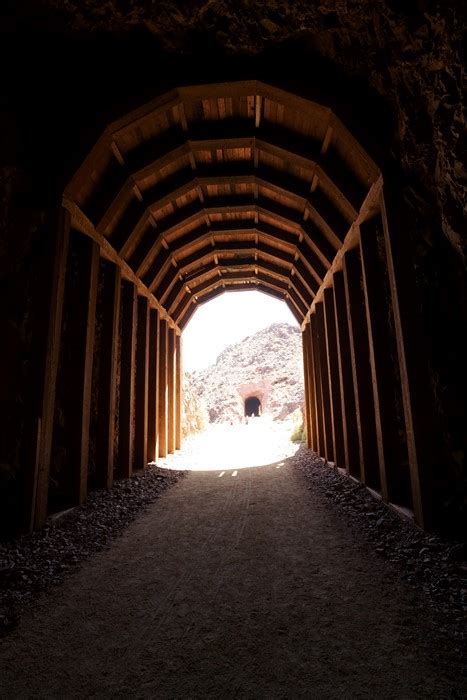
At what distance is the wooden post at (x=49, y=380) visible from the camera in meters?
5.13

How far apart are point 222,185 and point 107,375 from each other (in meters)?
6.01

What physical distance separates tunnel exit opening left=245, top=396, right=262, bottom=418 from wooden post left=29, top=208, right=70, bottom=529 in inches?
1786

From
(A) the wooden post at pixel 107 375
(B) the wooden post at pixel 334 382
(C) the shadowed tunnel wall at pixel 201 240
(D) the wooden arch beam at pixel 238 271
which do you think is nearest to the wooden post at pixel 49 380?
(C) the shadowed tunnel wall at pixel 201 240

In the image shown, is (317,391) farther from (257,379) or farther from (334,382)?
(257,379)

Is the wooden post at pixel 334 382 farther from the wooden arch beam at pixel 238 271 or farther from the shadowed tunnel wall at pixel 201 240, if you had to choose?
the wooden arch beam at pixel 238 271

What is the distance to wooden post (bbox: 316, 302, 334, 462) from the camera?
10628mm

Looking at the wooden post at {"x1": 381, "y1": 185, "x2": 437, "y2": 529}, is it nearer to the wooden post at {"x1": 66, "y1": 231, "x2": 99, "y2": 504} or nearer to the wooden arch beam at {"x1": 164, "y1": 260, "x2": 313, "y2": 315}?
the wooden post at {"x1": 66, "y1": 231, "x2": 99, "y2": 504}

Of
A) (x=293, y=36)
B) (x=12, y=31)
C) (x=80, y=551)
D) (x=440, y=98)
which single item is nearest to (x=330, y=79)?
(x=293, y=36)

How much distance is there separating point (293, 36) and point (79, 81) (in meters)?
3.86

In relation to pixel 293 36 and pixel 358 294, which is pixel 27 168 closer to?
pixel 293 36

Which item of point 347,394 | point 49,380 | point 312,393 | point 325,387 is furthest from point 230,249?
point 49,380

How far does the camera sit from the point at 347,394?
8289mm

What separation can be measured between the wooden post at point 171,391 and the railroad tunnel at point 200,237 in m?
2.71

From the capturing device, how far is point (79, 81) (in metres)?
6.21
